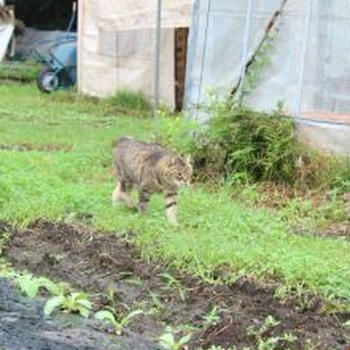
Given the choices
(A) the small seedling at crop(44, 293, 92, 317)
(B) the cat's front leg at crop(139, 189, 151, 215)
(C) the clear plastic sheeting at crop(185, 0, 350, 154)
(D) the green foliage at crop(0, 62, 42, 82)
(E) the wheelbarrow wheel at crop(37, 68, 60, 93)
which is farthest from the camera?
(D) the green foliage at crop(0, 62, 42, 82)

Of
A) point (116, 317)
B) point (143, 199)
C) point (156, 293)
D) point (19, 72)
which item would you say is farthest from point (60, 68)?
point (116, 317)

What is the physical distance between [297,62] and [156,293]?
5562mm

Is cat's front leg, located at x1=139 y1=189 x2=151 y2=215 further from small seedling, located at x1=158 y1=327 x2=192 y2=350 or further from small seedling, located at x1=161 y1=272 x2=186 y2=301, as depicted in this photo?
small seedling, located at x1=158 y1=327 x2=192 y2=350

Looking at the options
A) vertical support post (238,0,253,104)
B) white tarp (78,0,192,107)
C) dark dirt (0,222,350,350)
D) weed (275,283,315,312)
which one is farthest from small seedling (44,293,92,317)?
white tarp (78,0,192,107)

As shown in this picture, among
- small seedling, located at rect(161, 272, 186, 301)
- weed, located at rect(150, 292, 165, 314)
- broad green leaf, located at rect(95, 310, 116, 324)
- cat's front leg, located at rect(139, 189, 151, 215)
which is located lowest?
cat's front leg, located at rect(139, 189, 151, 215)

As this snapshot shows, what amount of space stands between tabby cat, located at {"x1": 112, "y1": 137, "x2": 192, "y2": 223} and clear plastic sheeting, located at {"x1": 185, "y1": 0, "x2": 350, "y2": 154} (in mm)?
2618

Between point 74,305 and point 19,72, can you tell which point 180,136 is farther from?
point 19,72

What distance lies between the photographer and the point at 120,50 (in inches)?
818

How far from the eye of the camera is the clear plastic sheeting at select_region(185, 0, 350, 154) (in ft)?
38.1

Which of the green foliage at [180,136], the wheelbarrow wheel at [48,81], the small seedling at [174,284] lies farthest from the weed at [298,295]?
the wheelbarrow wheel at [48,81]

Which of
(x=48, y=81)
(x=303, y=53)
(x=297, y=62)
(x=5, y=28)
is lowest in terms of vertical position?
(x=48, y=81)

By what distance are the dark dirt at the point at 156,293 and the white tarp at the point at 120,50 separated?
28.3 feet

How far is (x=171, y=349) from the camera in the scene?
5270 mm

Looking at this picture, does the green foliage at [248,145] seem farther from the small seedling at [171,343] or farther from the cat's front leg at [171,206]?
the small seedling at [171,343]
